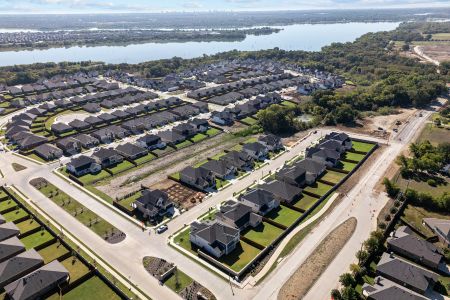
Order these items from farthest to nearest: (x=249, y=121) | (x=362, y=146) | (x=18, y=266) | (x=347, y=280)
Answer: (x=249, y=121) < (x=362, y=146) < (x=18, y=266) < (x=347, y=280)

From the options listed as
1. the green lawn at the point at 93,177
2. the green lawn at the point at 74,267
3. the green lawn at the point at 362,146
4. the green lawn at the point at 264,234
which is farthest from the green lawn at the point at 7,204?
the green lawn at the point at 362,146

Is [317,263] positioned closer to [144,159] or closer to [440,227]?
[440,227]

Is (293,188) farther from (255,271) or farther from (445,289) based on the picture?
(445,289)

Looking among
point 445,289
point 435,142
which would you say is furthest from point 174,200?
point 435,142

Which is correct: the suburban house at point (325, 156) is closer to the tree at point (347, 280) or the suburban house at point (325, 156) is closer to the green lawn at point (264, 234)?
the green lawn at point (264, 234)

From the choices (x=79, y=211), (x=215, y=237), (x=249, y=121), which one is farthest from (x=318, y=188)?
(x=79, y=211)

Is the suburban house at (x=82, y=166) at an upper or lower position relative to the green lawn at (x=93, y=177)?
upper
